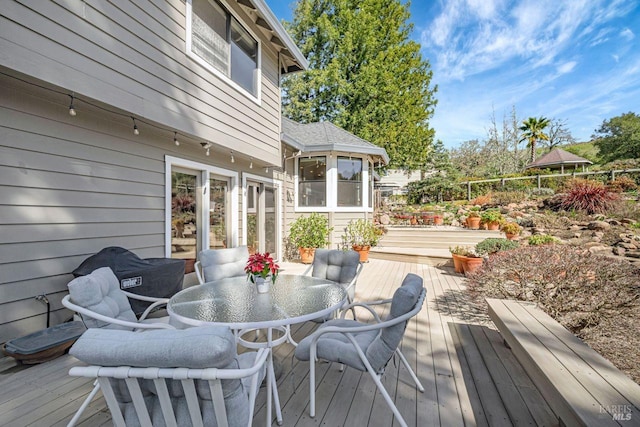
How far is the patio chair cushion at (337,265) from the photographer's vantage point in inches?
135

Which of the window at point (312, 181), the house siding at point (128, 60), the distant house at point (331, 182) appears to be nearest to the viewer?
the house siding at point (128, 60)

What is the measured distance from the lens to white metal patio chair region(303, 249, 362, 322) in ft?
11.2

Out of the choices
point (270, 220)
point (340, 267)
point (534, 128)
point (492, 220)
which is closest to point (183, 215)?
point (340, 267)

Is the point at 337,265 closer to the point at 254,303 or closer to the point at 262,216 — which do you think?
the point at 254,303

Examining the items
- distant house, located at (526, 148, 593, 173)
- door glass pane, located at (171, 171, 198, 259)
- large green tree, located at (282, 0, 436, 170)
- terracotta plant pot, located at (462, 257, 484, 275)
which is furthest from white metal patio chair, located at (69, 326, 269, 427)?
distant house, located at (526, 148, 593, 173)

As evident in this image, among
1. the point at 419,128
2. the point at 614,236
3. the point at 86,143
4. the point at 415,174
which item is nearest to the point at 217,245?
the point at 86,143

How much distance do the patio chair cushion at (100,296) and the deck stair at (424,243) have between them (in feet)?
22.2

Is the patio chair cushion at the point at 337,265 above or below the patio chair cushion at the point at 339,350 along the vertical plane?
above

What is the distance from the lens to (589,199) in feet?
29.0

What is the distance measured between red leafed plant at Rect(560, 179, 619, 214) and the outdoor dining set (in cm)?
924

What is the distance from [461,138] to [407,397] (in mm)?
26363

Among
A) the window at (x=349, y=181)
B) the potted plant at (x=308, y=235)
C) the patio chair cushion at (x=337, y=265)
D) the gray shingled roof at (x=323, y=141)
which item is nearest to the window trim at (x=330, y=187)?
the window at (x=349, y=181)

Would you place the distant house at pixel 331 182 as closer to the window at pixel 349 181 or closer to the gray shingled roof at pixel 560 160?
the window at pixel 349 181

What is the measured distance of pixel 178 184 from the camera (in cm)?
424
